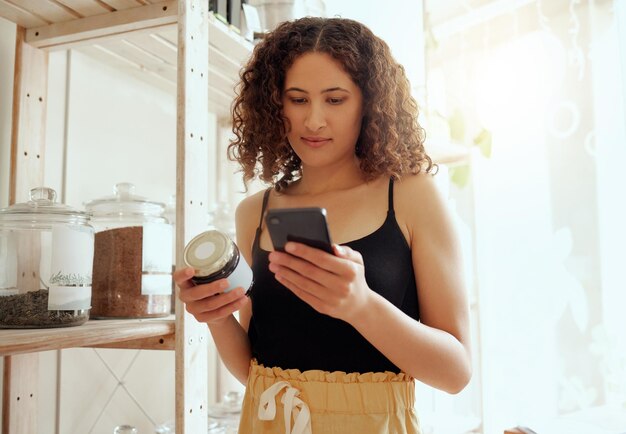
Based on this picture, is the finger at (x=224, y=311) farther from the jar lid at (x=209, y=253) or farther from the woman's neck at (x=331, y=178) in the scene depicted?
the woman's neck at (x=331, y=178)

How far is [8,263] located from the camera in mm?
840

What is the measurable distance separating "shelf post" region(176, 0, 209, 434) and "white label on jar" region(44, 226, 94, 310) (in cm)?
16

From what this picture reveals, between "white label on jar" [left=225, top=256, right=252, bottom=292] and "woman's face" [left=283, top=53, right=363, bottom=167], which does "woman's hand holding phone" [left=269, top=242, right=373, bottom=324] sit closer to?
"white label on jar" [left=225, top=256, right=252, bottom=292]

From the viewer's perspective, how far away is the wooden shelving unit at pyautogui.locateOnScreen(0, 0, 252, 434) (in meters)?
0.92

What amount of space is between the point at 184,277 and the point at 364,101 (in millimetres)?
426

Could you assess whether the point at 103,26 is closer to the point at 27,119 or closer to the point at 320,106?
the point at 27,119

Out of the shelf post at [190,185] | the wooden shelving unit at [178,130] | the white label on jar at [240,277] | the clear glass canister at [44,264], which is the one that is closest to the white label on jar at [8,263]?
the clear glass canister at [44,264]

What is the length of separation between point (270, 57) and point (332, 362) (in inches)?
21.2

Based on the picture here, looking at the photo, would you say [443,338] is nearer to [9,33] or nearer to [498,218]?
[9,33]

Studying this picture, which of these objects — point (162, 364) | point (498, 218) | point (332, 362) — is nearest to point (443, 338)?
point (332, 362)

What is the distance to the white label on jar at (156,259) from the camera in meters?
0.95

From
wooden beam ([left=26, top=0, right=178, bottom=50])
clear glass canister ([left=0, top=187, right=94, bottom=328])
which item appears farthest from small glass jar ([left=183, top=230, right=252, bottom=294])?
wooden beam ([left=26, top=0, right=178, bottom=50])

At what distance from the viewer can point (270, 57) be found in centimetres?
96

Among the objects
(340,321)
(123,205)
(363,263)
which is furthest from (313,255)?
(123,205)
